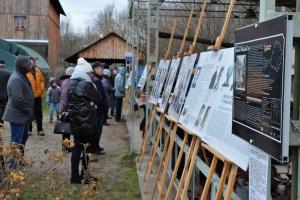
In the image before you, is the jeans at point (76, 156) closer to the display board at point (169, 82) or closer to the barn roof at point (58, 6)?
the display board at point (169, 82)

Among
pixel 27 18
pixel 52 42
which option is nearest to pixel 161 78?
pixel 27 18

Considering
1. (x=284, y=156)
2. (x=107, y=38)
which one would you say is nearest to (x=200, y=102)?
(x=284, y=156)

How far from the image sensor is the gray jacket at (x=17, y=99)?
259 inches

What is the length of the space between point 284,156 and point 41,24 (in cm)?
4215

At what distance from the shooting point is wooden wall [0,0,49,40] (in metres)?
42.3

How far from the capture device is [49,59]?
144 feet

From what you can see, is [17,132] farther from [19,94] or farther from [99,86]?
[99,86]

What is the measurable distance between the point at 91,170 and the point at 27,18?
37.6 m

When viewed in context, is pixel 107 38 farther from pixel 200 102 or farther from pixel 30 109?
pixel 200 102

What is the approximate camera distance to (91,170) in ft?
23.7

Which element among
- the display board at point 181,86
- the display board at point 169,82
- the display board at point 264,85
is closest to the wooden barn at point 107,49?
the display board at point 169,82

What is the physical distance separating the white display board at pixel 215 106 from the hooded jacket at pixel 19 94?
3.12 meters

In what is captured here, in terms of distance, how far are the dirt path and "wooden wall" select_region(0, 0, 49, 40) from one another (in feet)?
102

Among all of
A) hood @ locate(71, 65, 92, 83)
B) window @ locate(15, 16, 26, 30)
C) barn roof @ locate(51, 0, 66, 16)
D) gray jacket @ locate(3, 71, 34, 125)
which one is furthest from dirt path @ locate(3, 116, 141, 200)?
barn roof @ locate(51, 0, 66, 16)
